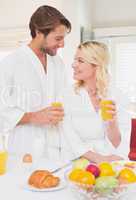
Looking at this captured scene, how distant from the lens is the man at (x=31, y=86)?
2078 mm

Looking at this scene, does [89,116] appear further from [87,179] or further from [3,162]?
[87,179]

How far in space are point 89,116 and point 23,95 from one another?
43 centimetres

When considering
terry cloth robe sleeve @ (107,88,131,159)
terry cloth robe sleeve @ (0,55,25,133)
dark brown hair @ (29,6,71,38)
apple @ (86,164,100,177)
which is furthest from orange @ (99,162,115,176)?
dark brown hair @ (29,6,71,38)

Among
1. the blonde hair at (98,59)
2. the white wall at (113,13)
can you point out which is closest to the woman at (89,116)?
the blonde hair at (98,59)

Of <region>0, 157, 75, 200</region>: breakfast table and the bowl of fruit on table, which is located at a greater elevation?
the bowl of fruit on table

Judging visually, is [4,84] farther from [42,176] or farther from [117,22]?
[117,22]

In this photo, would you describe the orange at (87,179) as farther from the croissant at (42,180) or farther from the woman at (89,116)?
the woman at (89,116)

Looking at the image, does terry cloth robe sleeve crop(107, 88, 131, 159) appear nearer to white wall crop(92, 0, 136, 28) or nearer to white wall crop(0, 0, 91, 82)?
white wall crop(0, 0, 91, 82)

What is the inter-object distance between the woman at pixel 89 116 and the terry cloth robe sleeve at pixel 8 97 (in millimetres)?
285

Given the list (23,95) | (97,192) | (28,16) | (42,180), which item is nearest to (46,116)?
(23,95)

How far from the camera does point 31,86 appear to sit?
7.06 ft

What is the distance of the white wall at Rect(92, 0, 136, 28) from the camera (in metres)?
4.13

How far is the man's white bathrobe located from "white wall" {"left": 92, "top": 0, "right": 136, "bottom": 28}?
7.36 feet

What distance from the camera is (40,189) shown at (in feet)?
4.35
